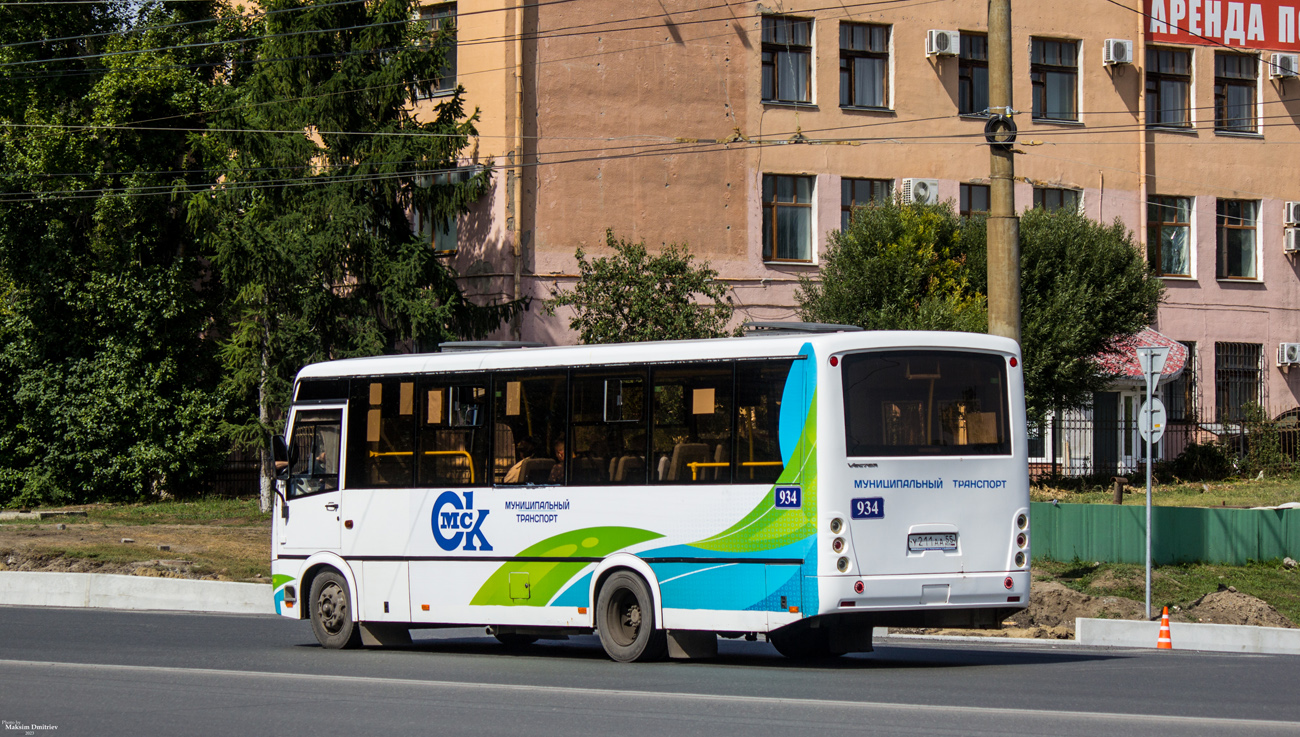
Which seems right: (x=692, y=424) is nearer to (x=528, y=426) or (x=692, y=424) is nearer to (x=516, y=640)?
(x=528, y=426)

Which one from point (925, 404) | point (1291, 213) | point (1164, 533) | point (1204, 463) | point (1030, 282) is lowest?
point (1164, 533)

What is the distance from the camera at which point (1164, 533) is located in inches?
951

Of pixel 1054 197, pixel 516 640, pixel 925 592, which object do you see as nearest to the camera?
pixel 925 592

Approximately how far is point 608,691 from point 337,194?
23.8 meters

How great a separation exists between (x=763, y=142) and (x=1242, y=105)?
14.6m

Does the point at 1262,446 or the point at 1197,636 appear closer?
the point at 1197,636

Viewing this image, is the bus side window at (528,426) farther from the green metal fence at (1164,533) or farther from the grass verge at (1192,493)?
the grass verge at (1192,493)

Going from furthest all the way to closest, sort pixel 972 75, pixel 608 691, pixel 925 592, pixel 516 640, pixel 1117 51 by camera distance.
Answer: pixel 1117 51 < pixel 972 75 < pixel 516 640 < pixel 925 592 < pixel 608 691

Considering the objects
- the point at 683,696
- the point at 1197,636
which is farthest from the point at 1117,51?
the point at 683,696

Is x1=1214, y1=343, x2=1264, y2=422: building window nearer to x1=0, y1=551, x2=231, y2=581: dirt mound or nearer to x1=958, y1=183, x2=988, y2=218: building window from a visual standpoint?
x1=958, y1=183, x2=988, y2=218: building window

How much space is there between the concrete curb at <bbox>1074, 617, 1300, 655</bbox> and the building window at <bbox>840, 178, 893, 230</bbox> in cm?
2156

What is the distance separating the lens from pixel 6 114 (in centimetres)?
3884

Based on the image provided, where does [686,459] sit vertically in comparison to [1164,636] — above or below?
above

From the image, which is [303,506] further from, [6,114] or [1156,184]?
[1156,184]
